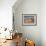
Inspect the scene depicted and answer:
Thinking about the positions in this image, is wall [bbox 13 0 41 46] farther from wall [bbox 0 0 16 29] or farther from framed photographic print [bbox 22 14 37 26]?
wall [bbox 0 0 16 29]

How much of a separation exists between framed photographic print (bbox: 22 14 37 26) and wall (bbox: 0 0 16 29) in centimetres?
138

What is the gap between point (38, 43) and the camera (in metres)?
6.00

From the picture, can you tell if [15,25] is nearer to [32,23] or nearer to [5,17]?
[32,23]

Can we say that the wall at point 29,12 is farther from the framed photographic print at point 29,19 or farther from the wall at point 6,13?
the wall at point 6,13

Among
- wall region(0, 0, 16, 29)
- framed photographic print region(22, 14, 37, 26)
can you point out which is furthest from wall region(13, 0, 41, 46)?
wall region(0, 0, 16, 29)

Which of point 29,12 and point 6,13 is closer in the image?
point 6,13

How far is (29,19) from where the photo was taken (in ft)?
19.5

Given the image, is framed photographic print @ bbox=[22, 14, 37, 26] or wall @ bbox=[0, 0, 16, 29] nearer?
wall @ bbox=[0, 0, 16, 29]

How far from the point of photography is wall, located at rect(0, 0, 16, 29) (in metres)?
Answer: 4.61

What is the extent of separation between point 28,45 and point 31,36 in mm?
1589

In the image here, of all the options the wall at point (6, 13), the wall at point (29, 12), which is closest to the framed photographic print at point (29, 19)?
the wall at point (29, 12)

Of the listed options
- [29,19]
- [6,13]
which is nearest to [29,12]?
[29,19]

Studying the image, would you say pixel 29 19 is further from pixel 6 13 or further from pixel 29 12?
pixel 6 13

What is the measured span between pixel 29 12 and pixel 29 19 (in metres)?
0.34
